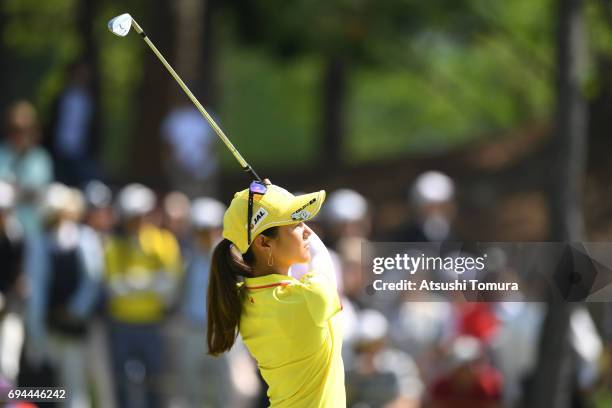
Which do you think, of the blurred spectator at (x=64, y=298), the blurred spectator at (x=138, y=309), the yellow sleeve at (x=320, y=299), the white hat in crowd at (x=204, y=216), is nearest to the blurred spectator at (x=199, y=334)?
the white hat in crowd at (x=204, y=216)

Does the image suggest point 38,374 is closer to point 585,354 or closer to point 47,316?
point 47,316

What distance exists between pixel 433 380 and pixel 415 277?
2596 millimetres

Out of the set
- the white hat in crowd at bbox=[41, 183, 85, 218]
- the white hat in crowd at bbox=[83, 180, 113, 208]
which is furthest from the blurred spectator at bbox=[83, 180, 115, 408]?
the white hat in crowd at bbox=[41, 183, 85, 218]

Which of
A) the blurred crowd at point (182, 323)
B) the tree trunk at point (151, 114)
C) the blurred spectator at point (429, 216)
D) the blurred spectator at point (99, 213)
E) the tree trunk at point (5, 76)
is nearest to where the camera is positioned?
the blurred crowd at point (182, 323)

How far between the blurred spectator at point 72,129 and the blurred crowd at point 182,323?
1.97 metres

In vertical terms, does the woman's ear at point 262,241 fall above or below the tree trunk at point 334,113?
below

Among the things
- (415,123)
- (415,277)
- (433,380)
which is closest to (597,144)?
(433,380)

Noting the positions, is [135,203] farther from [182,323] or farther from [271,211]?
[271,211]

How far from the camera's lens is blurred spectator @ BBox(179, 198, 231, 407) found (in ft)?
31.8

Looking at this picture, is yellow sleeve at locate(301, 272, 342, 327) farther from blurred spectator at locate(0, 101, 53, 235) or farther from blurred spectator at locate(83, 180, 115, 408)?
blurred spectator at locate(0, 101, 53, 235)

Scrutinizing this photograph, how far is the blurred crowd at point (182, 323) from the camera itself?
8867mm

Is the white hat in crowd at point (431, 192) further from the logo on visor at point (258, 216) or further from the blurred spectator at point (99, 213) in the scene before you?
the logo on visor at point (258, 216)

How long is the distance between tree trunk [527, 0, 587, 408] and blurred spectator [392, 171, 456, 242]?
81 cm

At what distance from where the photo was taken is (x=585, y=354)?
9.60 metres
